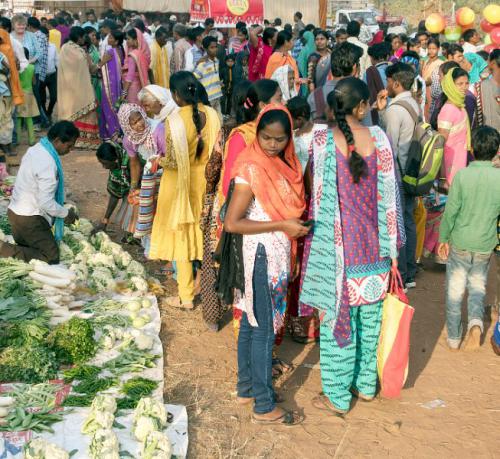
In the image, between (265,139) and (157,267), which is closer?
(265,139)

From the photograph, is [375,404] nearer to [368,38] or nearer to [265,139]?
[265,139]

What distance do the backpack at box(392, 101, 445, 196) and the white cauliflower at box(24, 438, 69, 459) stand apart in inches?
145

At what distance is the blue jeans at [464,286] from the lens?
4840 mm

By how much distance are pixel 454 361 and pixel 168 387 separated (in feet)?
6.89

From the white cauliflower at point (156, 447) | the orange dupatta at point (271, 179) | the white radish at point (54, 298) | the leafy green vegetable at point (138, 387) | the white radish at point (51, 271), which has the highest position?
the orange dupatta at point (271, 179)

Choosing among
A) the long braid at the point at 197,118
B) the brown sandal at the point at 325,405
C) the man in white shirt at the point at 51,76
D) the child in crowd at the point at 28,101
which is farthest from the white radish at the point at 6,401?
the man in white shirt at the point at 51,76

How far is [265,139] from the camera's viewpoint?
11.5 ft

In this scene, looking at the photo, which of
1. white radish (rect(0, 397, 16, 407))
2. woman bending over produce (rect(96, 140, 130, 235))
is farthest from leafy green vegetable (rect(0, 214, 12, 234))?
white radish (rect(0, 397, 16, 407))

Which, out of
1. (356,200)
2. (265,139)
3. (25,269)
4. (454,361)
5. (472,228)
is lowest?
(454,361)

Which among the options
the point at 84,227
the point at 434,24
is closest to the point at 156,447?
the point at 84,227

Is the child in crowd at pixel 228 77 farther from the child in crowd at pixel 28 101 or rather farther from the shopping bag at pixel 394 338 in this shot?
the shopping bag at pixel 394 338

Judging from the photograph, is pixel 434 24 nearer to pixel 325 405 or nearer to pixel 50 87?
pixel 50 87

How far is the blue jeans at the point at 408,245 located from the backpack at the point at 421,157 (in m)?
0.16

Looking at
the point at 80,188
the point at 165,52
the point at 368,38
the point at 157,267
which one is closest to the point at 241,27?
the point at 165,52
